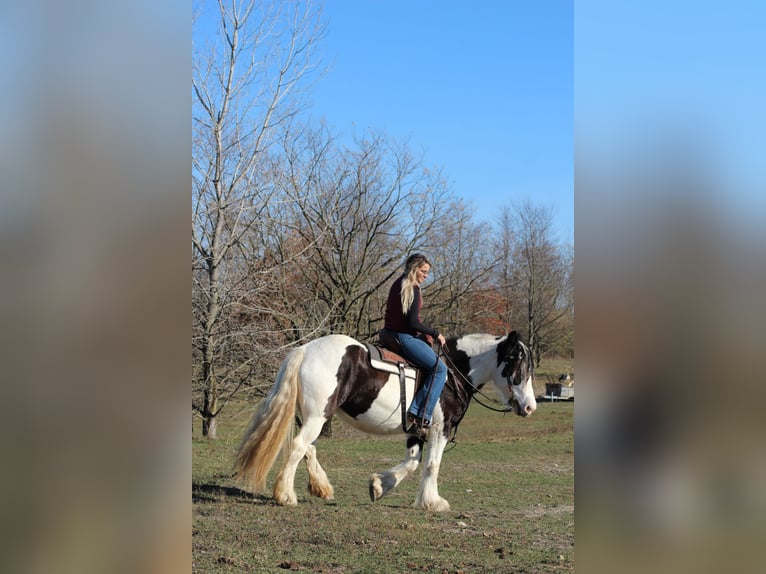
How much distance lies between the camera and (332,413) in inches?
254

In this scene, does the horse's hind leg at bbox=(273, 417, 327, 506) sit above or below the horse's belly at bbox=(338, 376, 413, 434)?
below

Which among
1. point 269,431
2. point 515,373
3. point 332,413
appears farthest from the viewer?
point 515,373

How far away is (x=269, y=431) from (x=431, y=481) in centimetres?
151

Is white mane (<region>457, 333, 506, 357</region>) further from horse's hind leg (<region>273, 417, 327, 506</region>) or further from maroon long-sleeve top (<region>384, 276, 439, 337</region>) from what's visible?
horse's hind leg (<region>273, 417, 327, 506</region>)

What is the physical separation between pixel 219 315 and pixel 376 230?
5.64 meters

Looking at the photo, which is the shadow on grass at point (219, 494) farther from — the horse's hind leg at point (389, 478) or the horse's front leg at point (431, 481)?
the horse's front leg at point (431, 481)

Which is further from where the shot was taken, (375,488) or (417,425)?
(417,425)

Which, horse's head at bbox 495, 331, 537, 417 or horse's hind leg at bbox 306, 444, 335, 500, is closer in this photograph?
horse's hind leg at bbox 306, 444, 335, 500

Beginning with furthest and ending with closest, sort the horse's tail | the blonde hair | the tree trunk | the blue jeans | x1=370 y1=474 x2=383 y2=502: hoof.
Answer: the tree trunk → the blue jeans → the blonde hair → x1=370 y1=474 x2=383 y2=502: hoof → the horse's tail

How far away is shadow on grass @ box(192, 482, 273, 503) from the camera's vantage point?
21.3 ft

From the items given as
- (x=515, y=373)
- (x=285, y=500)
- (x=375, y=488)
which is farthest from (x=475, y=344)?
(x=285, y=500)

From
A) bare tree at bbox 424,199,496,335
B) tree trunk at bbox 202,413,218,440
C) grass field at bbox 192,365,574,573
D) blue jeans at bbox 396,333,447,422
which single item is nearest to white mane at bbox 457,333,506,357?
blue jeans at bbox 396,333,447,422

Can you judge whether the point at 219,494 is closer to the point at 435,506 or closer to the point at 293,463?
the point at 293,463

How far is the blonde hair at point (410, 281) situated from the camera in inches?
258
